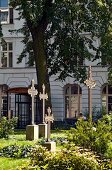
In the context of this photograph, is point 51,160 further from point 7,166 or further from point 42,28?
point 42,28

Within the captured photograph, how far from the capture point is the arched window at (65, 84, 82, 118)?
41.8 m

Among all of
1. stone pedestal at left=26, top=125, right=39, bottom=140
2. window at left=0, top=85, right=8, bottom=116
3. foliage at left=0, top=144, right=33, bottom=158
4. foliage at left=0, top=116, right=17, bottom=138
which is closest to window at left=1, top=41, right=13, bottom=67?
window at left=0, top=85, right=8, bottom=116

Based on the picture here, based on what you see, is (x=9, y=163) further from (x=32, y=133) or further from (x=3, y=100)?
(x=3, y=100)

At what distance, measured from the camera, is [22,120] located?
4109cm

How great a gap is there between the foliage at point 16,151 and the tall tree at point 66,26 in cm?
1235

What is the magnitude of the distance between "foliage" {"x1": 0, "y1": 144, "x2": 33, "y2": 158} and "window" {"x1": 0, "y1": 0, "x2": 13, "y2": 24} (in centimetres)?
2951

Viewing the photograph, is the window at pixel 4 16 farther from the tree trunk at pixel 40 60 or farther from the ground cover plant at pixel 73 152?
the ground cover plant at pixel 73 152

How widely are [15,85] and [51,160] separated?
35229 millimetres

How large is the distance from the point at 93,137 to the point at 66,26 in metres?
18.7

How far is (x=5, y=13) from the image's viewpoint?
1758 inches

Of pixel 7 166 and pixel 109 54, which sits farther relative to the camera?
pixel 109 54

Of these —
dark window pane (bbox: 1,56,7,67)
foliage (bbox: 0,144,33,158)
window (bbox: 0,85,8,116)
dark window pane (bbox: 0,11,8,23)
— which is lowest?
foliage (bbox: 0,144,33,158)

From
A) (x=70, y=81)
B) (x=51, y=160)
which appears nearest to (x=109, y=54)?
(x=70, y=81)

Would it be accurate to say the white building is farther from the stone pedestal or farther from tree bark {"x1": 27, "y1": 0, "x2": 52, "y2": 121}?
the stone pedestal
